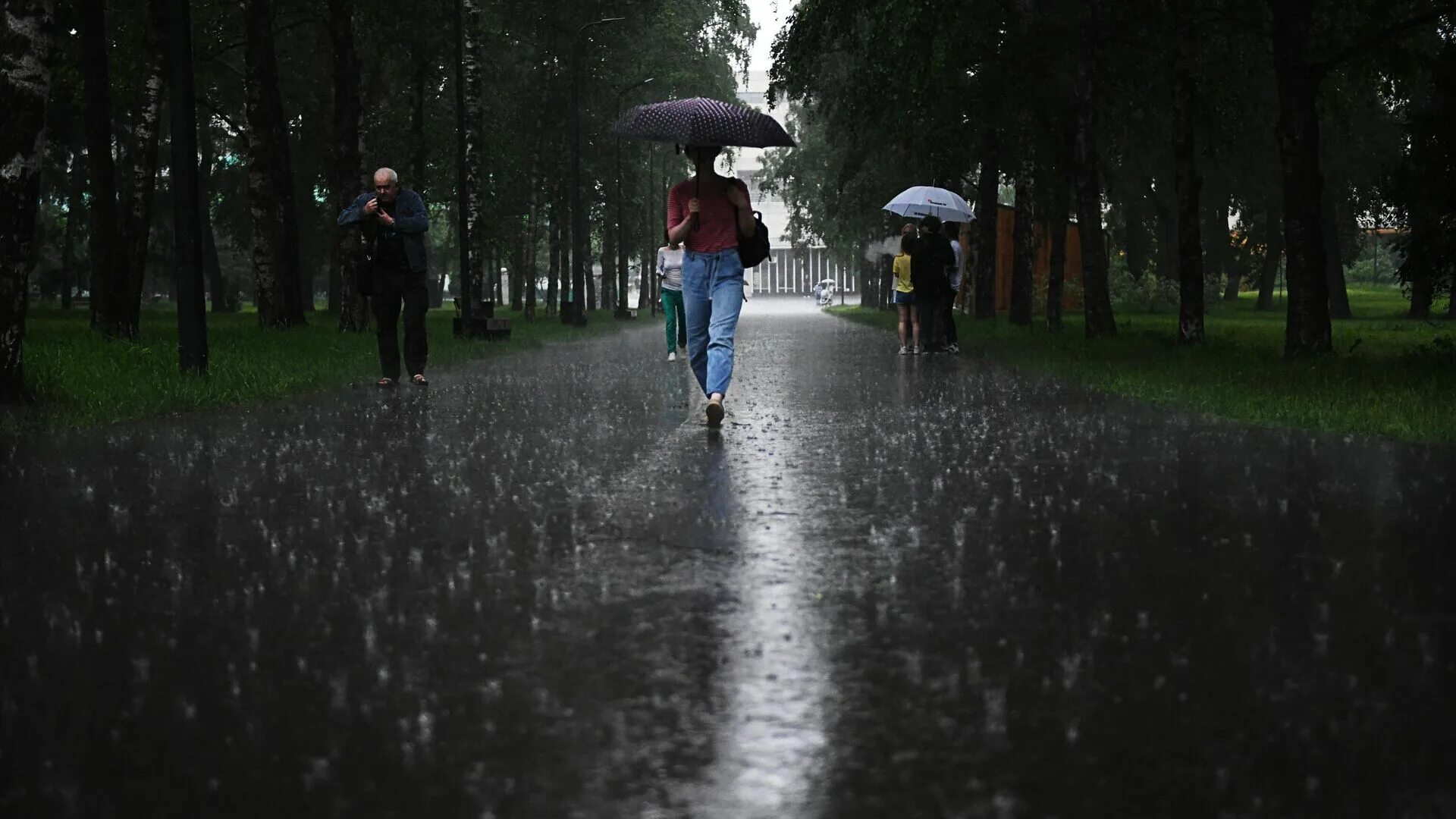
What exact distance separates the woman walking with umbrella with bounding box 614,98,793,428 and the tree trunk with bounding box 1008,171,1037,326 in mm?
23904

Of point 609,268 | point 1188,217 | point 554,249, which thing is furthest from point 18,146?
point 609,268

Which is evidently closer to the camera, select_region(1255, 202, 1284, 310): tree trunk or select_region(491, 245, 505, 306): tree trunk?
select_region(1255, 202, 1284, 310): tree trunk

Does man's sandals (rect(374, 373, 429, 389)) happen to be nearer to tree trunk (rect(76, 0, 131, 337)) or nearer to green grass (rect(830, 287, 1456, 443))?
green grass (rect(830, 287, 1456, 443))

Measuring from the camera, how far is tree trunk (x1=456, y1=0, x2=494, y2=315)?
33938mm

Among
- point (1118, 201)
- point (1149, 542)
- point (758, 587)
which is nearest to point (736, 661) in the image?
point (758, 587)

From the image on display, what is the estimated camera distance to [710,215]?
44.5 feet

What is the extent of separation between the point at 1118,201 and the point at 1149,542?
52.7 meters

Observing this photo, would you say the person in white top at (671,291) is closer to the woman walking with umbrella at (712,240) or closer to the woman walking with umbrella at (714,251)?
the woman walking with umbrella at (712,240)

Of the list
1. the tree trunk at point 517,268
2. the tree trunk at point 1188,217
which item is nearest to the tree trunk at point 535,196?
the tree trunk at point 517,268

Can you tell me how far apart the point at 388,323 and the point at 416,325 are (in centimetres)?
31

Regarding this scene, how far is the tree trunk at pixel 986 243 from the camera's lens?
134 ft

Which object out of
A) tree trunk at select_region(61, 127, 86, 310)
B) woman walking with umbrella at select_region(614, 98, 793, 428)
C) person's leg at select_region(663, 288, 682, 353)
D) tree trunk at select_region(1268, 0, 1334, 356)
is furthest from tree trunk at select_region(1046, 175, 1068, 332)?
tree trunk at select_region(61, 127, 86, 310)

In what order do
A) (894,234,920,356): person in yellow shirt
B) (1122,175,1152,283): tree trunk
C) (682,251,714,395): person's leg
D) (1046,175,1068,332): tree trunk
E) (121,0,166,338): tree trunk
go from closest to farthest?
1. (682,251,714,395): person's leg
2. (894,234,920,356): person in yellow shirt
3. (121,0,166,338): tree trunk
4. (1046,175,1068,332): tree trunk
5. (1122,175,1152,283): tree trunk

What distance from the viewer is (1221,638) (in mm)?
5703
